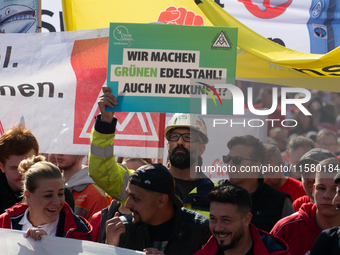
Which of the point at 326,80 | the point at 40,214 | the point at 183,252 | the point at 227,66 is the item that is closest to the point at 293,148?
the point at 326,80

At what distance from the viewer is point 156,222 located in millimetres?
2807

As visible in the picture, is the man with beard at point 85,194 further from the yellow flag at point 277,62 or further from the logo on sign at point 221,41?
the yellow flag at point 277,62

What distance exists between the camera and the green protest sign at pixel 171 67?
3.21 meters

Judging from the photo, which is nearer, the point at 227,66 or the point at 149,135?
the point at 227,66

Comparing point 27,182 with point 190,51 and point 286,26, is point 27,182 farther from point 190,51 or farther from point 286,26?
point 286,26

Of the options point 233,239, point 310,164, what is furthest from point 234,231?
point 310,164

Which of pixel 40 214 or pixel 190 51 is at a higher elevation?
pixel 190 51

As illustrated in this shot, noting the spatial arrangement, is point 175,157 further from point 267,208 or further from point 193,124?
point 267,208

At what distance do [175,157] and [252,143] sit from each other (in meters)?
0.59

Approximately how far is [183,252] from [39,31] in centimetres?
288

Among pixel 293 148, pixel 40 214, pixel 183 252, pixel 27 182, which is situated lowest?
pixel 183 252

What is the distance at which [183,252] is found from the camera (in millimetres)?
2688

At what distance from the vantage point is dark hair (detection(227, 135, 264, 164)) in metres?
3.31

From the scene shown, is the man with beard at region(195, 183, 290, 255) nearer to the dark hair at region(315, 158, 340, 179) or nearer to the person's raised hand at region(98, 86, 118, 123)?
the dark hair at region(315, 158, 340, 179)
